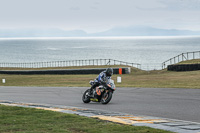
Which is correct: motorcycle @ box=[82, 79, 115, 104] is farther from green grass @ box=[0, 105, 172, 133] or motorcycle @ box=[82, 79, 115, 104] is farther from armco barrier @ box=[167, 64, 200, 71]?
armco barrier @ box=[167, 64, 200, 71]

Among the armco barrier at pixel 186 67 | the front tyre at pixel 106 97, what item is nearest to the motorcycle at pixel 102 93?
the front tyre at pixel 106 97

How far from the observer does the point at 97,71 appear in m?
41.2

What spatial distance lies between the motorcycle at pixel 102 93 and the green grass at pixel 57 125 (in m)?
3.93

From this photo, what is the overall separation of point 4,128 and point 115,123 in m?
2.71

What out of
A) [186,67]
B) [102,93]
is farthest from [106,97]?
[186,67]

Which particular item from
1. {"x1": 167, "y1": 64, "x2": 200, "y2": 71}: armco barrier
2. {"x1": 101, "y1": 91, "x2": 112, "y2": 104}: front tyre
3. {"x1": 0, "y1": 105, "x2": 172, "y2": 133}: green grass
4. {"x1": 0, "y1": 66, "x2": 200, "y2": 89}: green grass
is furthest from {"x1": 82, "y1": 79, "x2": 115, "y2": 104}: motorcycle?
{"x1": 167, "y1": 64, "x2": 200, "y2": 71}: armco barrier

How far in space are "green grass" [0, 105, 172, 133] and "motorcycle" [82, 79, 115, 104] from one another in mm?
3930

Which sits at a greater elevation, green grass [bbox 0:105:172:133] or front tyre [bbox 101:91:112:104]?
front tyre [bbox 101:91:112:104]

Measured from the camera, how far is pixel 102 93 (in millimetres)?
14977

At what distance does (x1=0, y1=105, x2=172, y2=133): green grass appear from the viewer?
8000mm

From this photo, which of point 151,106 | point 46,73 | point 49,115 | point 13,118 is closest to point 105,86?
point 151,106

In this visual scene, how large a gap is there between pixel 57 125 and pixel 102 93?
6.32 meters

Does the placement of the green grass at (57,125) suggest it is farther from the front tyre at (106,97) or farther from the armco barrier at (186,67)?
the armco barrier at (186,67)

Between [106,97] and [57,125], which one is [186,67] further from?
[57,125]
